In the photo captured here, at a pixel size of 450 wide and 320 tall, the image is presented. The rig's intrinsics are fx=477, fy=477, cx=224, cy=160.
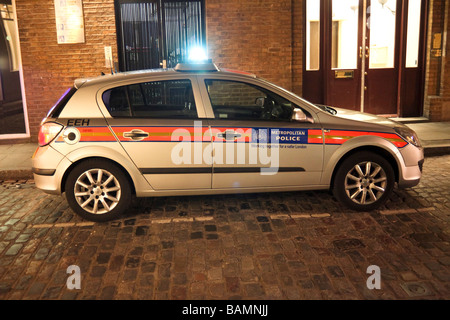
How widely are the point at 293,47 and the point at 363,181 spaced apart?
5.34 metres

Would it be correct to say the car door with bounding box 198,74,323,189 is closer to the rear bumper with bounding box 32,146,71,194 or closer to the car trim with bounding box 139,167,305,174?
the car trim with bounding box 139,167,305,174

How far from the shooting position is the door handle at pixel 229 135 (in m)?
5.25

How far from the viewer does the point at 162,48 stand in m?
9.98

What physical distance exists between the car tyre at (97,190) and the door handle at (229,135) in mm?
1160

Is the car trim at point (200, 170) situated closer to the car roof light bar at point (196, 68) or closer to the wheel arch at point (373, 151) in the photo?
the wheel arch at point (373, 151)

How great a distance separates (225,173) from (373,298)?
2261 mm

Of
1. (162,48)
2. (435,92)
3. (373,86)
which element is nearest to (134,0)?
(162,48)

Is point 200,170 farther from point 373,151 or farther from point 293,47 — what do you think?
point 293,47

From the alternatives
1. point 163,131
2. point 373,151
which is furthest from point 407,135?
point 163,131

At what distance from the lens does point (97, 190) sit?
5.28 m

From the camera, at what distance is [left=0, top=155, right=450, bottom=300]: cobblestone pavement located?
3766 millimetres

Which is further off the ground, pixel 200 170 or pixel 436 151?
pixel 200 170
